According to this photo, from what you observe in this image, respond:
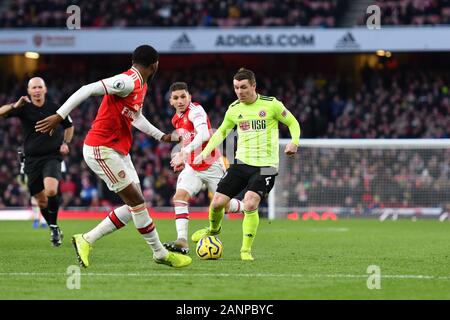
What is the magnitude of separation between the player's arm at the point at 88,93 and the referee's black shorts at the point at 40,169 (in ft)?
16.4

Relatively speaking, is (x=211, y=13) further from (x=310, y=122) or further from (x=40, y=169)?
(x=40, y=169)

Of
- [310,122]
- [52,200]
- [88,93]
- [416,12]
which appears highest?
[416,12]

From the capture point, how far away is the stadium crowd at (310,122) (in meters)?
26.7

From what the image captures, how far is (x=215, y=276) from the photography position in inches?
377

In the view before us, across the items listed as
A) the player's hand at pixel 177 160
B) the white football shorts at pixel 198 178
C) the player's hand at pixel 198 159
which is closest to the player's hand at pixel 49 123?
the player's hand at pixel 177 160

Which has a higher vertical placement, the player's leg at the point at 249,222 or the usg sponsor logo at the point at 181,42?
the usg sponsor logo at the point at 181,42

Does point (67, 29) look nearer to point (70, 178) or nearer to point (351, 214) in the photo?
point (70, 178)

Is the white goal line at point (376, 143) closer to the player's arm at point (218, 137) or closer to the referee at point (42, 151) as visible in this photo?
the referee at point (42, 151)

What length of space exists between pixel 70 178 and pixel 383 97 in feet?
35.8

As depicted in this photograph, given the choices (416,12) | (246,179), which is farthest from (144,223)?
(416,12)

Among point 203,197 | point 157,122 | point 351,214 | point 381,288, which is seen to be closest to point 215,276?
point 381,288

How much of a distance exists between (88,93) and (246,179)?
3.13m

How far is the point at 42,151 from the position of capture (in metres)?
14.7

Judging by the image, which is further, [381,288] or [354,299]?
[381,288]
